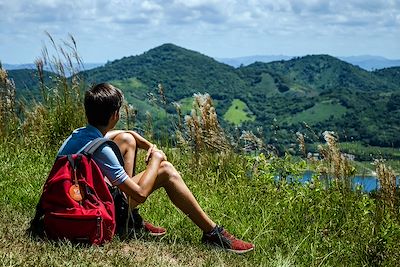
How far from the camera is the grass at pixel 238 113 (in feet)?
513

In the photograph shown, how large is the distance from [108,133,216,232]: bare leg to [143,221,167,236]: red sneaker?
11.3 inches

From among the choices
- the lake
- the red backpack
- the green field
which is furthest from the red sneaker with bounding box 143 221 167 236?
the green field

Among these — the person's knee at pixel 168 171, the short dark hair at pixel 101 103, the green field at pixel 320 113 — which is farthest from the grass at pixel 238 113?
the short dark hair at pixel 101 103

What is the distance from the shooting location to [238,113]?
16600cm

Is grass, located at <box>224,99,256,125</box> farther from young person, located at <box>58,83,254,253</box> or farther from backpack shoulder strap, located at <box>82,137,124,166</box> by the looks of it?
backpack shoulder strap, located at <box>82,137,124,166</box>

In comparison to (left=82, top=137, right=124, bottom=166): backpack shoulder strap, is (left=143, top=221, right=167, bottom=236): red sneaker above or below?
below

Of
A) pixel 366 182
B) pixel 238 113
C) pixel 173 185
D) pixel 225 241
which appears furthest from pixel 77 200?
pixel 238 113

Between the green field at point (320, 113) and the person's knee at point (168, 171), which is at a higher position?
the person's knee at point (168, 171)

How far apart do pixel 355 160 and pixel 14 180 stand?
344cm

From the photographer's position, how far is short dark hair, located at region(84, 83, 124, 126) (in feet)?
12.3

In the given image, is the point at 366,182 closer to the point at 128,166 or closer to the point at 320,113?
the point at 128,166

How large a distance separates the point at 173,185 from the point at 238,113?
162 m

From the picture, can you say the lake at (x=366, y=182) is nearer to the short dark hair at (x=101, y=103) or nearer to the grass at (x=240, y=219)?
the grass at (x=240, y=219)

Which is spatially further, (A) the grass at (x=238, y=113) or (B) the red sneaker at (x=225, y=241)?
(A) the grass at (x=238, y=113)
